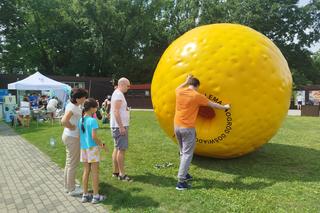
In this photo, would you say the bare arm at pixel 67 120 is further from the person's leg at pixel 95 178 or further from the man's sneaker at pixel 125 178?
the man's sneaker at pixel 125 178

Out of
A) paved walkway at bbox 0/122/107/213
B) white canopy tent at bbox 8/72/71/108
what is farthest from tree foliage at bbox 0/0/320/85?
paved walkway at bbox 0/122/107/213

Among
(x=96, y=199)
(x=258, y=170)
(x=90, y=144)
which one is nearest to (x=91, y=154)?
(x=90, y=144)

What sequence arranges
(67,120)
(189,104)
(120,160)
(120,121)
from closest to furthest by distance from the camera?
(67,120) → (189,104) → (120,121) → (120,160)

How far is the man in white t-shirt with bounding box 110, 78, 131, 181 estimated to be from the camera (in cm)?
587

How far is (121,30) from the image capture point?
4328 cm

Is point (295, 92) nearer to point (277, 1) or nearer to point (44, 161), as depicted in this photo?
point (277, 1)

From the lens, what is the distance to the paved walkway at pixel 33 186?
5184 millimetres

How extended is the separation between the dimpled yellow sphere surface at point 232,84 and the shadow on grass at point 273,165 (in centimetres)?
32

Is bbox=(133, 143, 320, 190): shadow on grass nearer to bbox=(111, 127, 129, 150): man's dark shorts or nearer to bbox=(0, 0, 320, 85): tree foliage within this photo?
bbox=(111, 127, 129, 150): man's dark shorts

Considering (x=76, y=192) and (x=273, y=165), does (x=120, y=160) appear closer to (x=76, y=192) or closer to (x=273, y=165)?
(x=76, y=192)

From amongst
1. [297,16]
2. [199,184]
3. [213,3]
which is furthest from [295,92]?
[199,184]

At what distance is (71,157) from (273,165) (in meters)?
4.08

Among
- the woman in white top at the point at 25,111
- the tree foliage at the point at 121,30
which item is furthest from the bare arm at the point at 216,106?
the tree foliage at the point at 121,30

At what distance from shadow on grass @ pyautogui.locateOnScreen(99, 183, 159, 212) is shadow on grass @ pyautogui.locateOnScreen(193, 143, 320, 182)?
198 cm
